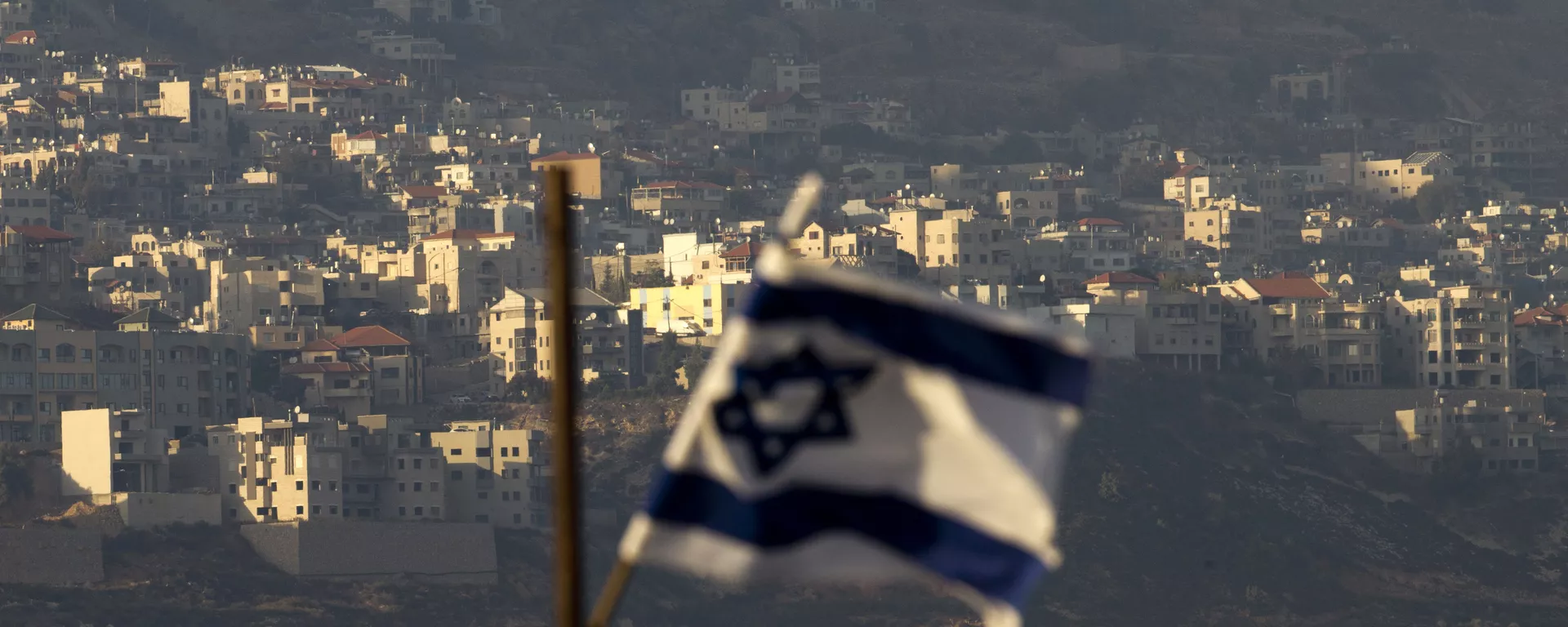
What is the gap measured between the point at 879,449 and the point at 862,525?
159mm

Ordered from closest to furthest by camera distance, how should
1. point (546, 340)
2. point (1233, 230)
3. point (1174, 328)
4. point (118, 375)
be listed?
point (118, 375) < point (546, 340) < point (1174, 328) < point (1233, 230)

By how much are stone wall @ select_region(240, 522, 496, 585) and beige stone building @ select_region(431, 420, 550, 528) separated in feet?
10.6

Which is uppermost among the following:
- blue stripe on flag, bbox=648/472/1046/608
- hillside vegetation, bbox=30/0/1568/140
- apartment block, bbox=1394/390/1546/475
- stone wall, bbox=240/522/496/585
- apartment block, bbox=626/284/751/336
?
hillside vegetation, bbox=30/0/1568/140

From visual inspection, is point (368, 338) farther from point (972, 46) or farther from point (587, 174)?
point (972, 46)

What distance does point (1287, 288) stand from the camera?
99375mm

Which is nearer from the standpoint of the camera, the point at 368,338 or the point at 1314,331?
the point at 368,338

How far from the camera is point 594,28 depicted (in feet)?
502

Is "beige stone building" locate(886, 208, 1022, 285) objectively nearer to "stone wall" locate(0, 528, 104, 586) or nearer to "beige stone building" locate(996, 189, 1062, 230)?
"beige stone building" locate(996, 189, 1062, 230)

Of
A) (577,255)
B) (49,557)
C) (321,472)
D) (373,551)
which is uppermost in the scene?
(577,255)

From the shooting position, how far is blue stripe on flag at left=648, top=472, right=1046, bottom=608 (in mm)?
6754

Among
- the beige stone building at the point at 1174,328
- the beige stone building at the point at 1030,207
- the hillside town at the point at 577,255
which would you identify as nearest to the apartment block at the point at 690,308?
the hillside town at the point at 577,255

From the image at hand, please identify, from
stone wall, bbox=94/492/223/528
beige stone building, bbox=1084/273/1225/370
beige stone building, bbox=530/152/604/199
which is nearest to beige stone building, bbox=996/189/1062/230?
beige stone building, bbox=530/152/604/199

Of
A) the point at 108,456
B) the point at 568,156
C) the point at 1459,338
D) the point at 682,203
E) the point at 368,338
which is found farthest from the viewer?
the point at 568,156

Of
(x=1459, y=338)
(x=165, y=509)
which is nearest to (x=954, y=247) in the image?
(x=1459, y=338)
